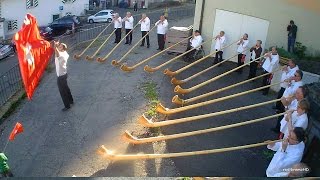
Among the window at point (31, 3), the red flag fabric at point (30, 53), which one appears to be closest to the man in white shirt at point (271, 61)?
the red flag fabric at point (30, 53)

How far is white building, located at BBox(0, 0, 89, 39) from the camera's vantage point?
27.2 metres

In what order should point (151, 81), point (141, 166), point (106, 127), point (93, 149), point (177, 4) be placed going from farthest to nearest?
point (177, 4) → point (151, 81) → point (106, 127) → point (93, 149) → point (141, 166)

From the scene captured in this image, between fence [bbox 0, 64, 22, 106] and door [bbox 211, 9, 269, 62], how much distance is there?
7.32 metres

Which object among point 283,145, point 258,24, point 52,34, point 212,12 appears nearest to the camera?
point 283,145

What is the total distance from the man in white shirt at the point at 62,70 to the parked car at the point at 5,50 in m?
13.2

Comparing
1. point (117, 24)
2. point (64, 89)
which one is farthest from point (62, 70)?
point (117, 24)

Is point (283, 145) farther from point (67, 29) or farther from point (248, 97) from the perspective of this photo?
point (67, 29)

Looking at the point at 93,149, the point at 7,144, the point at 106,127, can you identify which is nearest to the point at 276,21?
the point at 106,127

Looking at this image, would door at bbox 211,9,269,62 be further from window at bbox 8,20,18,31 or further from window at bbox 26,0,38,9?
window at bbox 26,0,38,9

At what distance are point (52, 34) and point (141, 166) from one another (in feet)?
66.4

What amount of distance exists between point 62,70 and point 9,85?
3.75 metres

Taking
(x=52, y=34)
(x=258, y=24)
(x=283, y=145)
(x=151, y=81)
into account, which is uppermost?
(x=258, y=24)

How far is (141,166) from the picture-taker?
8180 millimetres

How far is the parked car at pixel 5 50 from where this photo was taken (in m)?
22.2
